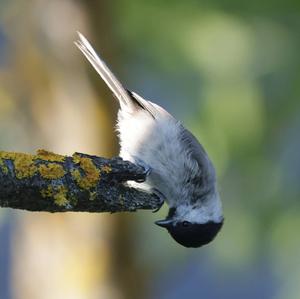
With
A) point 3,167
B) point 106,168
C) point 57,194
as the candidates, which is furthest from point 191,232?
point 3,167

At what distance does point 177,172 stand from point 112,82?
0.47 m

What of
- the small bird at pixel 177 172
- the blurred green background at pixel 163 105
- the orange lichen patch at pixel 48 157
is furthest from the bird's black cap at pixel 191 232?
the orange lichen patch at pixel 48 157

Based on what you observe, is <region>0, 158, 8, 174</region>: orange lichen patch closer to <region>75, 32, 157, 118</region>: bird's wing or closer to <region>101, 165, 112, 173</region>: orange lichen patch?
<region>101, 165, 112, 173</region>: orange lichen patch

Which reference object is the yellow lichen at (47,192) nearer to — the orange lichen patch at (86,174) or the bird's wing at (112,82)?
the orange lichen patch at (86,174)

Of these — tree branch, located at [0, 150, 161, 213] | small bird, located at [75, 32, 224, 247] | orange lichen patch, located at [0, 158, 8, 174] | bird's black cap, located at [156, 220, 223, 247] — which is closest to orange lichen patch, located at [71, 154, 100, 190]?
tree branch, located at [0, 150, 161, 213]

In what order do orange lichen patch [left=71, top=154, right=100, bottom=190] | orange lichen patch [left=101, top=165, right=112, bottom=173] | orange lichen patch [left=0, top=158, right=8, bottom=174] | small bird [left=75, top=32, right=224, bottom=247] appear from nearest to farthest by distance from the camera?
orange lichen patch [left=0, top=158, right=8, bottom=174] < orange lichen patch [left=71, top=154, right=100, bottom=190] < orange lichen patch [left=101, top=165, right=112, bottom=173] < small bird [left=75, top=32, right=224, bottom=247]

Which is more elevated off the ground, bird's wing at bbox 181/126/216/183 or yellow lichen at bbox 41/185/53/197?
bird's wing at bbox 181/126/216/183

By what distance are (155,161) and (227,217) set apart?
0.77 m

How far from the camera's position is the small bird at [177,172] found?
3.27m

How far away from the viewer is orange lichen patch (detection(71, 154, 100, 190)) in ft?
6.21

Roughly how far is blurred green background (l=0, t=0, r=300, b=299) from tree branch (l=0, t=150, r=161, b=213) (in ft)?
4.65

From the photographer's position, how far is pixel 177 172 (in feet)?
10.8

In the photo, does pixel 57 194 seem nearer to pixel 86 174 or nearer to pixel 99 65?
pixel 86 174

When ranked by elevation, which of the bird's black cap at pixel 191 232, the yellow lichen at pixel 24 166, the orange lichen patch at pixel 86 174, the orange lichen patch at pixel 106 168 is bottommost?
the yellow lichen at pixel 24 166
